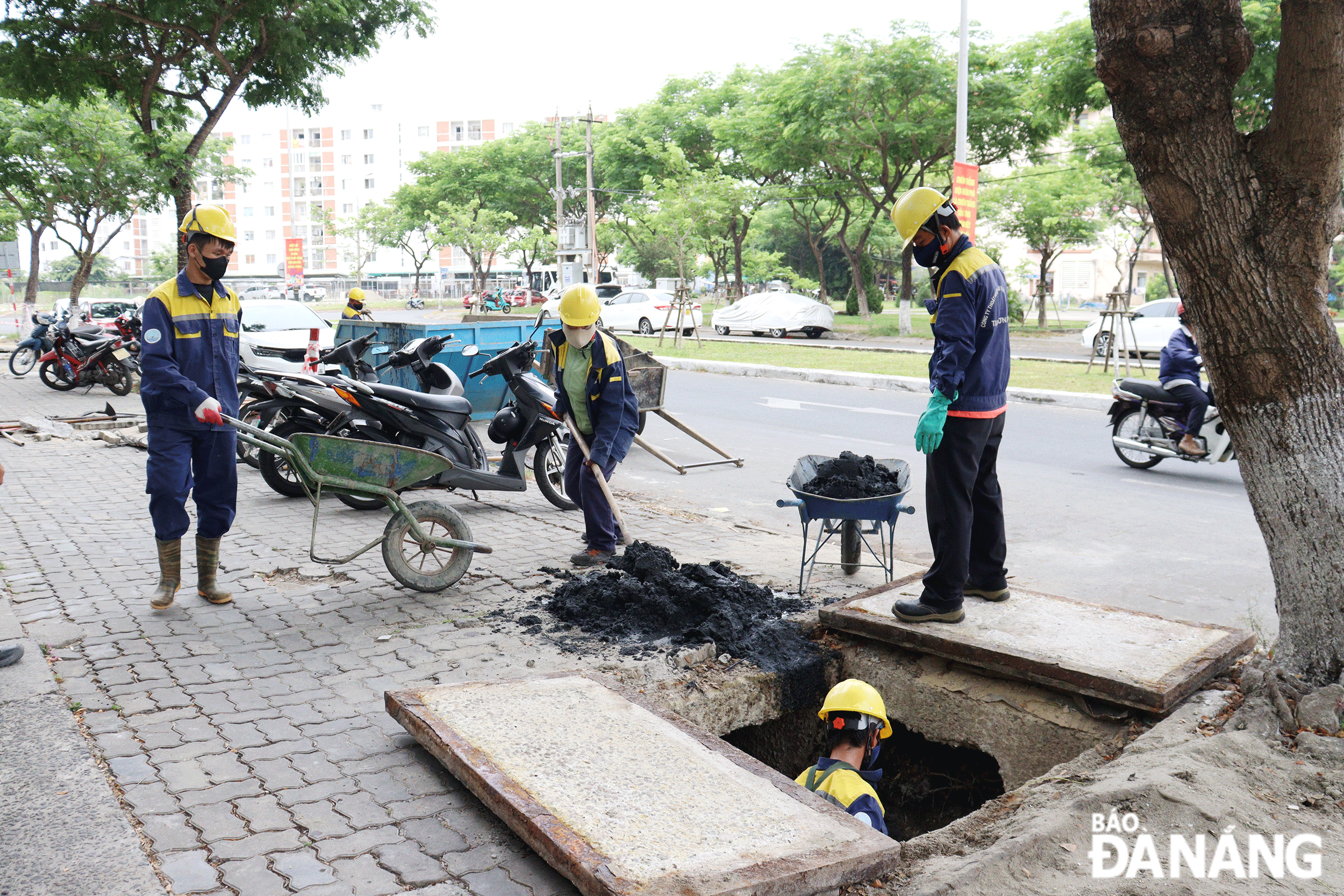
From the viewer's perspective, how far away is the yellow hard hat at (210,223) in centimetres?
469

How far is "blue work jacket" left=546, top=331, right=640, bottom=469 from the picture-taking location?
18.5ft

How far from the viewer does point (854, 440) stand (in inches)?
431

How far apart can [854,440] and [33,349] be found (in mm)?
15610

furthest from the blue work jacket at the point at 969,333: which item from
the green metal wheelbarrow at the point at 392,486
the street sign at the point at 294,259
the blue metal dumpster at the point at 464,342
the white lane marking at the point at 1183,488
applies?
the street sign at the point at 294,259

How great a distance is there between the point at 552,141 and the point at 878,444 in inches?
1730

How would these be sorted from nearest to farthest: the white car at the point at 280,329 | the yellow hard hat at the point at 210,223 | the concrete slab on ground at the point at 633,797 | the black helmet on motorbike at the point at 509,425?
the concrete slab on ground at the point at 633,797 < the yellow hard hat at the point at 210,223 < the black helmet on motorbike at the point at 509,425 < the white car at the point at 280,329

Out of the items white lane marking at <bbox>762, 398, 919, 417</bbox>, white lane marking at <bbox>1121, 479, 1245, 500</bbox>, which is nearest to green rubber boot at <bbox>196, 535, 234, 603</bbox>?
white lane marking at <bbox>1121, 479, 1245, 500</bbox>

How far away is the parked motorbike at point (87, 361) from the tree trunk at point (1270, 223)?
14245mm

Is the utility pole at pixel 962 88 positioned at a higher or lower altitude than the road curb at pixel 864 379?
higher

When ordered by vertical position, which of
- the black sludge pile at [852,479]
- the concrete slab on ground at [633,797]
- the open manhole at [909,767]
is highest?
the black sludge pile at [852,479]

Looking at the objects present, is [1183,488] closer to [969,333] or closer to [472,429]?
[969,333]

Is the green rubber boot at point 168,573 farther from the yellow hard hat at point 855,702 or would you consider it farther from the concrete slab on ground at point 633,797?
the yellow hard hat at point 855,702

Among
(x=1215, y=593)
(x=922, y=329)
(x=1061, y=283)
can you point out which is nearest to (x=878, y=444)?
(x=1215, y=593)

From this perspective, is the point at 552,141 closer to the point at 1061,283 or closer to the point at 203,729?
the point at 1061,283
